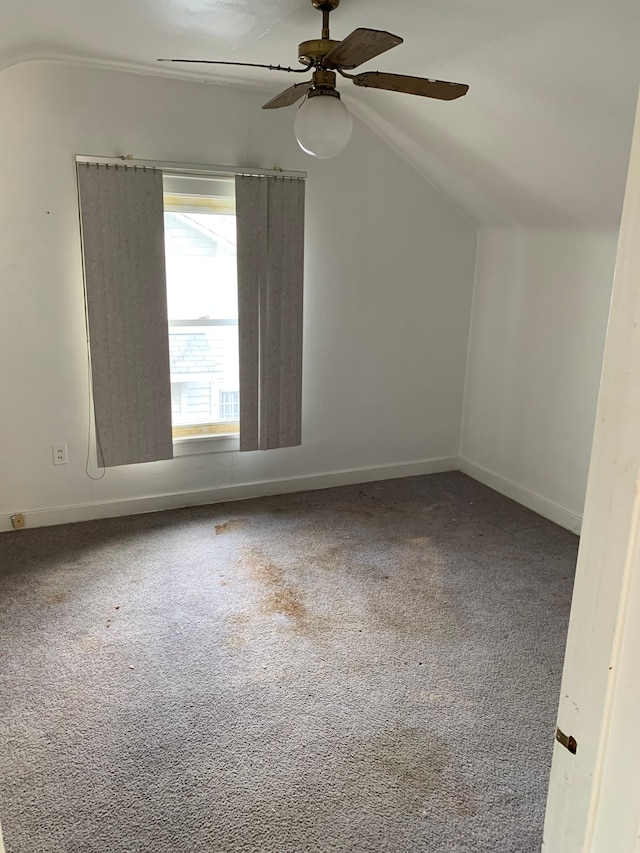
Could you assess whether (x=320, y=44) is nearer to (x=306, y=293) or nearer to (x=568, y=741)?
(x=306, y=293)

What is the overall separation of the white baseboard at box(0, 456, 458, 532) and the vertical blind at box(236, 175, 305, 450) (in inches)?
13.7

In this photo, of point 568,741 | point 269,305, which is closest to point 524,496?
point 269,305

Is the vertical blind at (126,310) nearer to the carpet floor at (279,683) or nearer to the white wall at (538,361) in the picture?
the carpet floor at (279,683)

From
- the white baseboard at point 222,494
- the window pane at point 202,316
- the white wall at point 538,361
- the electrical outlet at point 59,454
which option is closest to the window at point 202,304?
the window pane at point 202,316

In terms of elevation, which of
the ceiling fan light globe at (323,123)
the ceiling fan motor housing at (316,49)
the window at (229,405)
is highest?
the ceiling fan motor housing at (316,49)

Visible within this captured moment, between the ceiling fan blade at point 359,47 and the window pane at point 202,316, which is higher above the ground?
the ceiling fan blade at point 359,47

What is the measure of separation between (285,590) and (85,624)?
0.89 m

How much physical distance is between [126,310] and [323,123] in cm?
167

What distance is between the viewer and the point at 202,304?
3551mm

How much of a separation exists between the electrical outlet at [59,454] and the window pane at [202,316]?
2.13ft

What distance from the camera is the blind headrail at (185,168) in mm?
3080

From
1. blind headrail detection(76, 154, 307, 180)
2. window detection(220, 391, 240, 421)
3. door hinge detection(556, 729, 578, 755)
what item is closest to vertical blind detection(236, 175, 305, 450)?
blind headrail detection(76, 154, 307, 180)

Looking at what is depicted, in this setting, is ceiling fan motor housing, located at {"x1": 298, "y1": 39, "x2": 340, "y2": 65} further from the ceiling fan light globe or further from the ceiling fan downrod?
the ceiling fan light globe

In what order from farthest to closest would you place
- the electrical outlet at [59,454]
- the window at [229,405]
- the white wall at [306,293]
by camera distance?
1. the window at [229,405]
2. the electrical outlet at [59,454]
3. the white wall at [306,293]
